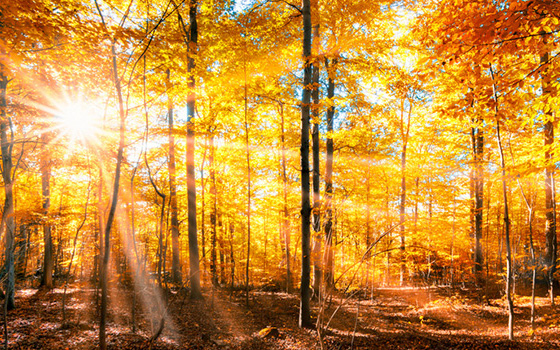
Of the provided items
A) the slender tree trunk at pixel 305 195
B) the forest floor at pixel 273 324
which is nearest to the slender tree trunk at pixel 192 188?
the forest floor at pixel 273 324

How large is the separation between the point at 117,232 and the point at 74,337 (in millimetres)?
5802

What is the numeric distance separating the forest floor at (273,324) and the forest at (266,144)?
2.5 inches

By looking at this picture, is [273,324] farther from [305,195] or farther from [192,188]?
[192,188]

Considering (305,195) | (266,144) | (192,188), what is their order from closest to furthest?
(305,195) → (192,188) → (266,144)

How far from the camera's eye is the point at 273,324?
650 centimetres

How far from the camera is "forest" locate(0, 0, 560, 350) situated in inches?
154

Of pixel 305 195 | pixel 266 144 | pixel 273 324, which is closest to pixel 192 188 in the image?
pixel 266 144

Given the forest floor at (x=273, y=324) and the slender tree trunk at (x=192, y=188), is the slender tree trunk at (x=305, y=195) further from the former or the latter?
the slender tree trunk at (x=192, y=188)

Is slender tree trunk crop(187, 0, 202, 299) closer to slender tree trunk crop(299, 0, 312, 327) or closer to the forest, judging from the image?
the forest

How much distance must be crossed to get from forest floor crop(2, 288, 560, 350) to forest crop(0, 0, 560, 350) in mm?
63

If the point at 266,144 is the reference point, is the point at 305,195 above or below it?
below

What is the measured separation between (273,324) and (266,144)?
738cm

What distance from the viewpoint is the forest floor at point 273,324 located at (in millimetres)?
5105

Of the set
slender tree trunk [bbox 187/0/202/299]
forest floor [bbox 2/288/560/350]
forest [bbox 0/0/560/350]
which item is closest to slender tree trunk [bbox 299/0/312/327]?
forest [bbox 0/0/560/350]
